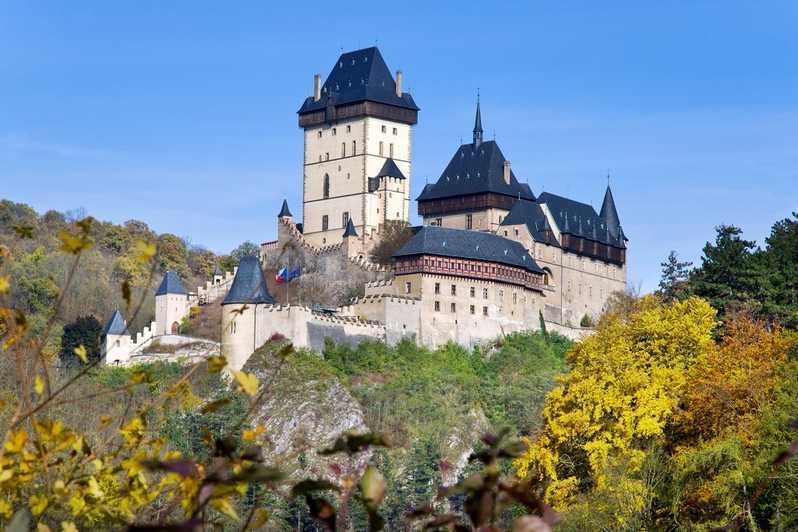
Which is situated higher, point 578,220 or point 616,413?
point 578,220

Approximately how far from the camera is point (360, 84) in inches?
3036

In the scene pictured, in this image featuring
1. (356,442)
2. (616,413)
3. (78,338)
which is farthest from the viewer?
(78,338)

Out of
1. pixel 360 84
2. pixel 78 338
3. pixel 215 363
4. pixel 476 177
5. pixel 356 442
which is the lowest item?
pixel 356 442

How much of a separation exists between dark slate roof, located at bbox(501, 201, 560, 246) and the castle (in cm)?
8

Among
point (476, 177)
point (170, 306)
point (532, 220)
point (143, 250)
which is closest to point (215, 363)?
point (143, 250)

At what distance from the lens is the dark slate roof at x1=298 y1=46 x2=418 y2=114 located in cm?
7681

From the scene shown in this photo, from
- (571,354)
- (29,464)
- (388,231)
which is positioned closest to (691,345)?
(571,354)

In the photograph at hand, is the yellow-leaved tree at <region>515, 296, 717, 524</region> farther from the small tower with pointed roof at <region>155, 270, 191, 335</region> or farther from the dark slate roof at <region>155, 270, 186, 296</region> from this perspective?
the dark slate roof at <region>155, 270, 186, 296</region>

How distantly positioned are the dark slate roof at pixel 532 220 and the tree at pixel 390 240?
5.05 meters

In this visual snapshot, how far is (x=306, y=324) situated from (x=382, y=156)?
15.9 metres

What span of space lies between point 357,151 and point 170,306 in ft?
41.2

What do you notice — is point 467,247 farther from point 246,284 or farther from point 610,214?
point 610,214

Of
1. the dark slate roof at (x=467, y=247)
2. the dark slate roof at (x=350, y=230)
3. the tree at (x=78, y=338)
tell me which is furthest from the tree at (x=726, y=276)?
the tree at (x=78, y=338)

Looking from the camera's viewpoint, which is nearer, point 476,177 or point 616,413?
point 616,413
